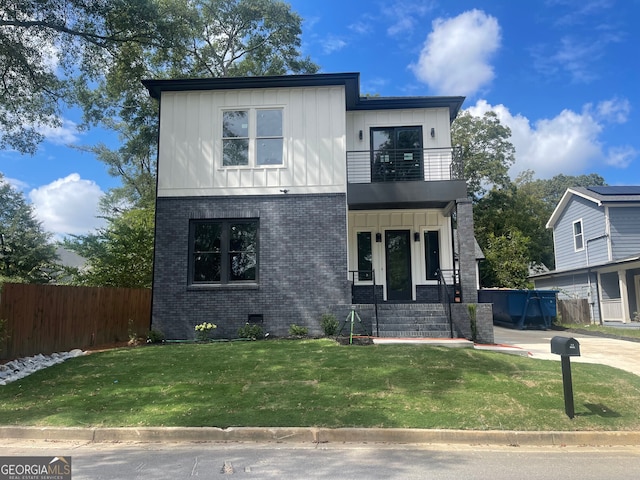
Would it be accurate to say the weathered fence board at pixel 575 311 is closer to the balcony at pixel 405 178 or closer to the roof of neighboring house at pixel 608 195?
the roof of neighboring house at pixel 608 195

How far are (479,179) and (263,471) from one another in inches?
1333

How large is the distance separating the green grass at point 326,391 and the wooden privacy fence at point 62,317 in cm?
149

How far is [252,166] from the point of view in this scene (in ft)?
43.0

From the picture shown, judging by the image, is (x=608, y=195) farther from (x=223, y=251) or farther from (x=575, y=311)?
(x=223, y=251)

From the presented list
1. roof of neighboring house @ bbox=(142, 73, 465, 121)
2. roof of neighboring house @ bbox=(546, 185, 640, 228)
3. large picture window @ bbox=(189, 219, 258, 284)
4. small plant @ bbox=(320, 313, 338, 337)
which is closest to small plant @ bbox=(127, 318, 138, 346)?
large picture window @ bbox=(189, 219, 258, 284)

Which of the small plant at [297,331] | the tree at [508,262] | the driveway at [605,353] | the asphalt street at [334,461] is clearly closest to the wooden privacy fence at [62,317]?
the small plant at [297,331]

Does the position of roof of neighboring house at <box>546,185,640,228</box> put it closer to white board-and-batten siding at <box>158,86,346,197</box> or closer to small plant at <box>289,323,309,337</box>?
white board-and-batten siding at <box>158,86,346,197</box>

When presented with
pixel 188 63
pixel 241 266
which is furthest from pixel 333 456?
pixel 188 63

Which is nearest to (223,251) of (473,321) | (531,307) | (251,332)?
(251,332)

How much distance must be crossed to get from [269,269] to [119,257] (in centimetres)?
654

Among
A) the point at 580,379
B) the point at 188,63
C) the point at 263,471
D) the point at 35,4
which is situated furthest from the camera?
the point at 188,63

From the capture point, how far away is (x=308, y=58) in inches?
1029

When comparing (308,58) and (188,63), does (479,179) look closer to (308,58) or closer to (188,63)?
(308,58)

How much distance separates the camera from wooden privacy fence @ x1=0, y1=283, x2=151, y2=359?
392 inches
